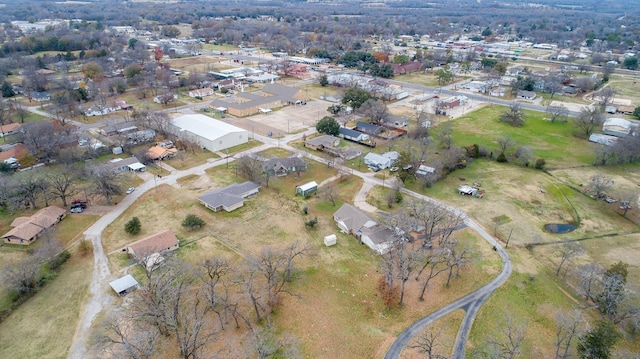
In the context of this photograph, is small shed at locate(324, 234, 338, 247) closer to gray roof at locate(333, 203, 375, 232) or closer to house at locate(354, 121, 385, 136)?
gray roof at locate(333, 203, 375, 232)

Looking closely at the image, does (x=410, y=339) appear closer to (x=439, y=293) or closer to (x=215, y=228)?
(x=439, y=293)

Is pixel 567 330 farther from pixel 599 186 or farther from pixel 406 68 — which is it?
pixel 406 68

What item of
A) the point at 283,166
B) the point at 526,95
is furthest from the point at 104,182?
the point at 526,95

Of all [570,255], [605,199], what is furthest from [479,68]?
[570,255]

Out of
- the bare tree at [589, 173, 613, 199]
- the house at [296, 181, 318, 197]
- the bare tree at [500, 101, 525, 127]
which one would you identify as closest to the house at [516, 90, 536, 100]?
the bare tree at [500, 101, 525, 127]

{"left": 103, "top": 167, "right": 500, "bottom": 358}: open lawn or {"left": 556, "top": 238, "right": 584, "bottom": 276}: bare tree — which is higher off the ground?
{"left": 556, "top": 238, "right": 584, "bottom": 276}: bare tree

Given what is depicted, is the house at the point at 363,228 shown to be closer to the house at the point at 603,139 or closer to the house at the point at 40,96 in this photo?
the house at the point at 603,139
